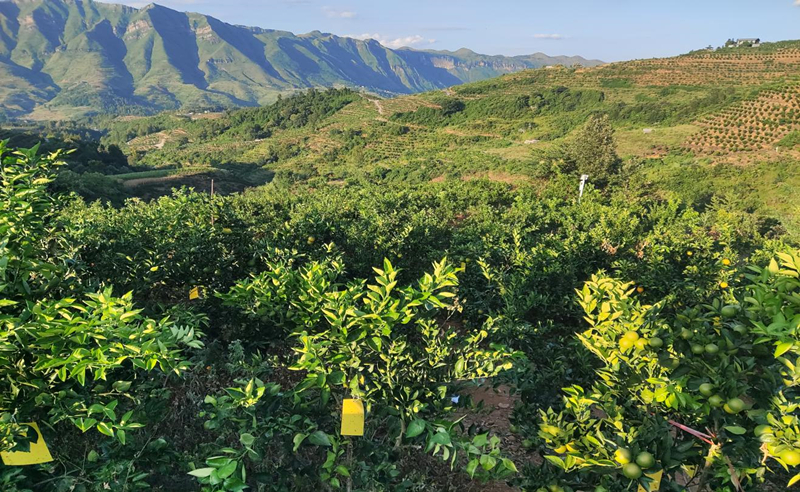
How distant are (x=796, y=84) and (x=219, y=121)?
4076 inches

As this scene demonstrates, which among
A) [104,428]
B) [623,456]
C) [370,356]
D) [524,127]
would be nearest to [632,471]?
[623,456]

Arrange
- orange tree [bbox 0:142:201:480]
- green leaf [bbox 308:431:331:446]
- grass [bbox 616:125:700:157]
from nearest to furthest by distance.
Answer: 1. orange tree [bbox 0:142:201:480]
2. green leaf [bbox 308:431:331:446]
3. grass [bbox 616:125:700:157]

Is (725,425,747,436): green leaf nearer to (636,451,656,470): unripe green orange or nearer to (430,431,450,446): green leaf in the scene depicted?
(636,451,656,470): unripe green orange

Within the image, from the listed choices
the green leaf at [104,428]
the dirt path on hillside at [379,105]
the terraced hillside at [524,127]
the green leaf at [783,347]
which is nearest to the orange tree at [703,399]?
the green leaf at [783,347]

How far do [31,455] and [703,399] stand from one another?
10.4 ft

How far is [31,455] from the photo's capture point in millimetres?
1827

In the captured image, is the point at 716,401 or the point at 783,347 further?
the point at 716,401

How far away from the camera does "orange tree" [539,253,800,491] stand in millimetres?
1842

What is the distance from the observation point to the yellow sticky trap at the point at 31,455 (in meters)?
1.76

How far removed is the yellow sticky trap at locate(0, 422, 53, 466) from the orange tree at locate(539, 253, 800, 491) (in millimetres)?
2425

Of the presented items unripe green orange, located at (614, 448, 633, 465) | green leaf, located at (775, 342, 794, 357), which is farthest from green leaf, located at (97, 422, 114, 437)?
green leaf, located at (775, 342, 794, 357)

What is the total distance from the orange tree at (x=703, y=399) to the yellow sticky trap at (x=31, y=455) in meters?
2.43

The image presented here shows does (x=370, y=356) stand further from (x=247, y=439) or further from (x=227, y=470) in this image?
(x=227, y=470)

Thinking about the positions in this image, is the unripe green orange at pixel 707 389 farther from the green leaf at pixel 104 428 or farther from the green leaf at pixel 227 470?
the green leaf at pixel 104 428
